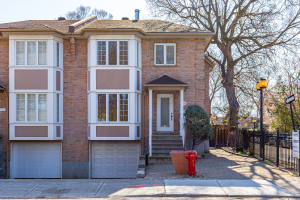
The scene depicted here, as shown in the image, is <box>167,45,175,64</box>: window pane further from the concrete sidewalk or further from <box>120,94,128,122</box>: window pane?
the concrete sidewalk

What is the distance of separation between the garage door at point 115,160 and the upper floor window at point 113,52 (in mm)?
4389

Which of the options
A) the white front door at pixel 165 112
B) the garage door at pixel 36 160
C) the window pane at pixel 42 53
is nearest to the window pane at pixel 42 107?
the garage door at pixel 36 160

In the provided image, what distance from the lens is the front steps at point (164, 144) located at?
1477 centimetres

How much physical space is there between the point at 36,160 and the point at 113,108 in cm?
506

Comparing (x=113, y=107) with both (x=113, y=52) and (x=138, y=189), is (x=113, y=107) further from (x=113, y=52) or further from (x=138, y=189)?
(x=138, y=189)

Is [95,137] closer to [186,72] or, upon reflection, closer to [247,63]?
[186,72]

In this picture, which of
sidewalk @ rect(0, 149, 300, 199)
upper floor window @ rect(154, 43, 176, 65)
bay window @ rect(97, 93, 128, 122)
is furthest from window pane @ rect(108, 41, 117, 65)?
sidewalk @ rect(0, 149, 300, 199)

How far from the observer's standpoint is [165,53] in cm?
1650

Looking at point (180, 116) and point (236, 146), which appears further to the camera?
point (236, 146)

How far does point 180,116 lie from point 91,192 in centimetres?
829

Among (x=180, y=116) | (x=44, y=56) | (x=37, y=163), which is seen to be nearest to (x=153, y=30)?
(x=180, y=116)

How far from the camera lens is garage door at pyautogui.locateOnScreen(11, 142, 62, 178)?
1620 centimetres

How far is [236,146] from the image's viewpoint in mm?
18109

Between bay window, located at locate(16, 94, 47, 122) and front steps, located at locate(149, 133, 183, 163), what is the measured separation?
19.0ft
